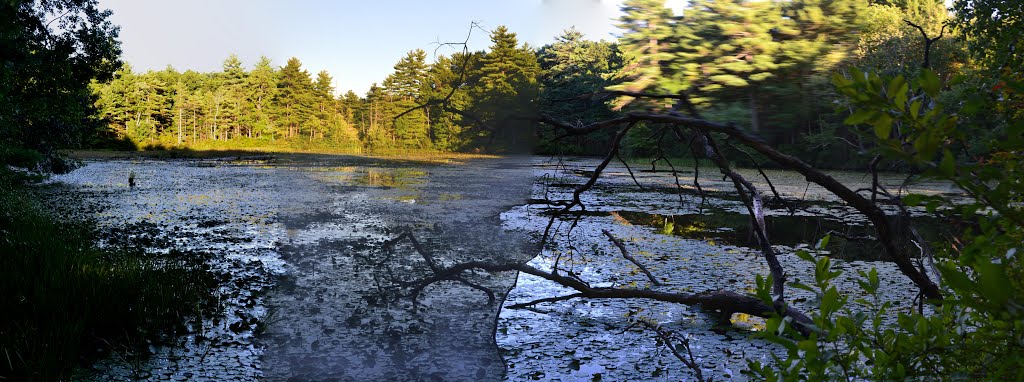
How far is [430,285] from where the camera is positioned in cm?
516

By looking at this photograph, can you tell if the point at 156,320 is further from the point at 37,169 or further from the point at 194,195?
the point at 37,169

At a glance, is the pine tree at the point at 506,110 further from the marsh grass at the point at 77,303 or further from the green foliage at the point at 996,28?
the green foliage at the point at 996,28

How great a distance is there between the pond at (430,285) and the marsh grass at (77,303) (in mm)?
196

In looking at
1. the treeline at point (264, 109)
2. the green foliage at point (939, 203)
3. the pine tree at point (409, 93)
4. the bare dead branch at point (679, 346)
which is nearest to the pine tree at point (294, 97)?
the treeline at point (264, 109)

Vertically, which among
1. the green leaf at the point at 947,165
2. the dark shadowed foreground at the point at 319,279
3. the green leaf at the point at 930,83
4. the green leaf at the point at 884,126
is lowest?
the dark shadowed foreground at the point at 319,279

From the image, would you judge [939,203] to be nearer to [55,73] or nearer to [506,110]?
[506,110]

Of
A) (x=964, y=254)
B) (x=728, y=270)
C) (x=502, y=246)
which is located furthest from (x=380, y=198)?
(x=964, y=254)

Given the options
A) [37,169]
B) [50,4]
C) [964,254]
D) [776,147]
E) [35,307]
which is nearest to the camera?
[964,254]

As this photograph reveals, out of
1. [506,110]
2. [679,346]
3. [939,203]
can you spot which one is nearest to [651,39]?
[506,110]

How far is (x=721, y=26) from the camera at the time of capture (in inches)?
71.4

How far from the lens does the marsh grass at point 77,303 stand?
312 cm

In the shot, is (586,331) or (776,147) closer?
(776,147)

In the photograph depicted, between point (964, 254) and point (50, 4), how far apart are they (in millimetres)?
13190

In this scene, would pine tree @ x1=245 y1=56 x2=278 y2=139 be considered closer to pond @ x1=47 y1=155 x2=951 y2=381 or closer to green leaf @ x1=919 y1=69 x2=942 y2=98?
pond @ x1=47 y1=155 x2=951 y2=381
